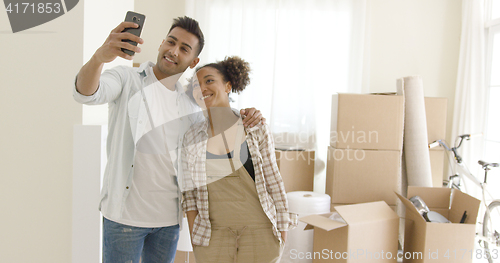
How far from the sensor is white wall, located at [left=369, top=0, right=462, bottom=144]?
3.11 m

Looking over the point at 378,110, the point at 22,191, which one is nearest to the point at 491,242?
the point at 378,110

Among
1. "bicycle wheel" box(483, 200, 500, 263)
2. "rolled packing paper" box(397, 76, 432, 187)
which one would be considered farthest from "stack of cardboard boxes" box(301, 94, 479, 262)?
"bicycle wheel" box(483, 200, 500, 263)

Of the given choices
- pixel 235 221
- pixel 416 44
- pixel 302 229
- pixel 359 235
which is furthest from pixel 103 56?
pixel 416 44

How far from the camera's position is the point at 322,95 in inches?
120

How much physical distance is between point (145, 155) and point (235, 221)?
40 centimetres

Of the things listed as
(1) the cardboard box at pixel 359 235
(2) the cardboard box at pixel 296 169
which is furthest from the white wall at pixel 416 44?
(1) the cardboard box at pixel 359 235

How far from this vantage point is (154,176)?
1093mm

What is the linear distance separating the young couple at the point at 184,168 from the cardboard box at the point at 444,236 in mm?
1049

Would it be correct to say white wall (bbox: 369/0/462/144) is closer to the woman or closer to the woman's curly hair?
the woman's curly hair

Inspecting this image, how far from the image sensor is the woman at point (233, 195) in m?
1.19

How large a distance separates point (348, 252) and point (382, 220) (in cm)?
30

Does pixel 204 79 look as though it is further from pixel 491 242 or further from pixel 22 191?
pixel 491 242

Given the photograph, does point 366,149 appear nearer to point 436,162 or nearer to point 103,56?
point 436,162

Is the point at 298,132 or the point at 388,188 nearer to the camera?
the point at 388,188
